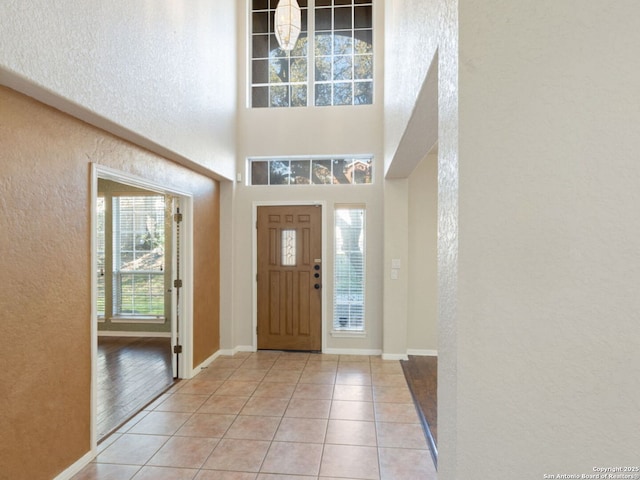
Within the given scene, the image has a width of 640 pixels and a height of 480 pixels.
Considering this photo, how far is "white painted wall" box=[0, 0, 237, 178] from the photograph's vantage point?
1856 mm

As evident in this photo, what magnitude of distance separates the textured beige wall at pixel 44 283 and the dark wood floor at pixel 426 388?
248 centimetres

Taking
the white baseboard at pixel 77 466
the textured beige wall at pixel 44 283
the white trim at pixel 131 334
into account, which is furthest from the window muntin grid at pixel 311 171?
the white baseboard at pixel 77 466

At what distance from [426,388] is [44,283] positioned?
135 inches

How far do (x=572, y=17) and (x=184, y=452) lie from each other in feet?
10.4

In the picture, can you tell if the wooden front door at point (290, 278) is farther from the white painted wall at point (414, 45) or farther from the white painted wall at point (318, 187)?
the white painted wall at point (414, 45)

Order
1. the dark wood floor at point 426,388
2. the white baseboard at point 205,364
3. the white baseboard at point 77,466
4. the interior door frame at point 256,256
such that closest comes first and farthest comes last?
1. the white baseboard at point 77,466
2. the dark wood floor at point 426,388
3. the white baseboard at point 205,364
4. the interior door frame at point 256,256

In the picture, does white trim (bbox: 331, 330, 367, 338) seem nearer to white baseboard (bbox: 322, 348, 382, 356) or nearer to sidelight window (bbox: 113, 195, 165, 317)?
white baseboard (bbox: 322, 348, 382, 356)

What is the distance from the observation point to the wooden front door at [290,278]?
4.88 metres

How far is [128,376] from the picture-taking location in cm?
401

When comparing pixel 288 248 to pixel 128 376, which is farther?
pixel 288 248

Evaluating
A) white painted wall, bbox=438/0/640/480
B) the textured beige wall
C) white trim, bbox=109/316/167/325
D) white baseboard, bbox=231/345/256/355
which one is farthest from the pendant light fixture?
white trim, bbox=109/316/167/325

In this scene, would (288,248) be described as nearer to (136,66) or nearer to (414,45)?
(136,66)

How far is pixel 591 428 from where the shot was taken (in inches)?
38.3

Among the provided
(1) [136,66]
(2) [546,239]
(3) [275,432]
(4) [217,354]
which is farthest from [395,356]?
(1) [136,66]
